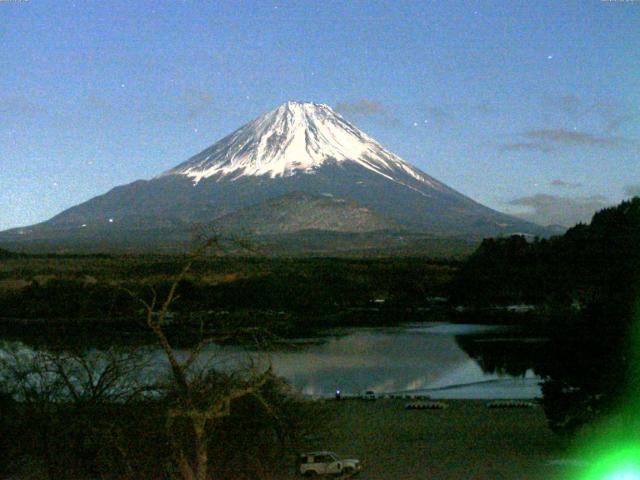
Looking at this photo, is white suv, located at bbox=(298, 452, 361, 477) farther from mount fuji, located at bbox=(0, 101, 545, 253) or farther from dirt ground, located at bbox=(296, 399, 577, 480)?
mount fuji, located at bbox=(0, 101, 545, 253)

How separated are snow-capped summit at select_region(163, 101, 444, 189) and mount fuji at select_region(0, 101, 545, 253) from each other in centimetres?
15

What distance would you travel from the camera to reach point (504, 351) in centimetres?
2662

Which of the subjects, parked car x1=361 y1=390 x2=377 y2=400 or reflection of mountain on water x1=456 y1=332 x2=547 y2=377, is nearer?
parked car x1=361 y1=390 x2=377 y2=400

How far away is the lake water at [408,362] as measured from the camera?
65.7 feet

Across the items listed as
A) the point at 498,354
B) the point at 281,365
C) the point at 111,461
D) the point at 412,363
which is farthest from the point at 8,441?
the point at 498,354

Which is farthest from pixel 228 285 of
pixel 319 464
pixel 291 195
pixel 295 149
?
pixel 295 149

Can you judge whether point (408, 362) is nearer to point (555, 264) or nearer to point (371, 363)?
point (371, 363)

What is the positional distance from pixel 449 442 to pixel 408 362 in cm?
1268

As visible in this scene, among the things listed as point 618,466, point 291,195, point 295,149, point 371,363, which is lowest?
point 371,363

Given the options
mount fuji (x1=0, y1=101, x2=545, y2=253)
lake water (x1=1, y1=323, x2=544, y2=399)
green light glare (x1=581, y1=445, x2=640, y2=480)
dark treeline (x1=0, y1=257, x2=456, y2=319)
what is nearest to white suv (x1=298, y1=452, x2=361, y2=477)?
green light glare (x1=581, y1=445, x2=640, y2=480)

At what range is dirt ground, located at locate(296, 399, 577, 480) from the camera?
32.9 feet

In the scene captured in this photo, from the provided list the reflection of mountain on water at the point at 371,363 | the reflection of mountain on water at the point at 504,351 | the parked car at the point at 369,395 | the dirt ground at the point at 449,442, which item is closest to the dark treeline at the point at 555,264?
the reflection of mountain on water at the point at 504,351

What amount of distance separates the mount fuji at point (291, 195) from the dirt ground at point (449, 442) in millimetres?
83210

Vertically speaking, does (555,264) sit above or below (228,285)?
above
